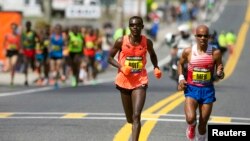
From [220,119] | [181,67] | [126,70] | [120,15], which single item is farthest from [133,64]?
[120,15]

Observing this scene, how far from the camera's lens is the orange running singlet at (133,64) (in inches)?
517

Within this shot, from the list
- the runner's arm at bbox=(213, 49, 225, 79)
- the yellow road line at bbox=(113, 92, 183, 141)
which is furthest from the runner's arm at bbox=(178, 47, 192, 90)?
the yellow road line at bbox=(113, 92, 183, 141)

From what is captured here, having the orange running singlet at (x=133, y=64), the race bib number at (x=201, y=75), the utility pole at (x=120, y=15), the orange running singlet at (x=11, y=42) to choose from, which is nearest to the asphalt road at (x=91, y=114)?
the orange running singlet at (x=133, y=64)

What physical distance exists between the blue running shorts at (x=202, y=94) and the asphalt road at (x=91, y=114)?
49.0 inches

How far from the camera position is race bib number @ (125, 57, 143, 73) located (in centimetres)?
1312

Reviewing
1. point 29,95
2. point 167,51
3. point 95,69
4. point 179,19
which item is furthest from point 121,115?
point 179,19

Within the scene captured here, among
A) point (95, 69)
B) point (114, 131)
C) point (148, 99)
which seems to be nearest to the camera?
point (114, 131)

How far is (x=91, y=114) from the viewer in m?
17.7

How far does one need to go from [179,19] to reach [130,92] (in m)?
60.5

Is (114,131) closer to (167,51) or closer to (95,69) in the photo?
(95,69)

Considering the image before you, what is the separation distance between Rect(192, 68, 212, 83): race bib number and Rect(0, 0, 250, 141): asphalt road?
139 cm

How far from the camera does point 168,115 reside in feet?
58.3

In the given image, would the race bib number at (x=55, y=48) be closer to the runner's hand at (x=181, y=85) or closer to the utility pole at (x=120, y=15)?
the runner's hand at (x=181, y=85)

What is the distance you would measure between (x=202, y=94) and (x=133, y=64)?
1.00 meters
